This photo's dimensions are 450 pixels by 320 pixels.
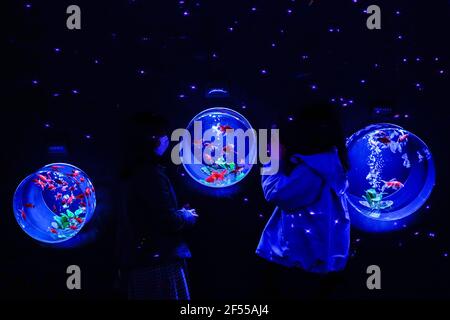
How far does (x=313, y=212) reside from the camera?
306 cm

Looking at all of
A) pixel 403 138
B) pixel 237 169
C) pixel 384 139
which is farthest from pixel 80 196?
pixel 403 138

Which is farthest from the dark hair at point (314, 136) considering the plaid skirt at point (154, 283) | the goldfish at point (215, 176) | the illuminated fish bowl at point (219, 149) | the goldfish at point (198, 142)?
the plaid skirt at point (154, 283)

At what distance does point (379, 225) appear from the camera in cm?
394

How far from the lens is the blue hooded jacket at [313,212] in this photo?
3.02 meters

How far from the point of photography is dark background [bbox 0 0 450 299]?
3.86m

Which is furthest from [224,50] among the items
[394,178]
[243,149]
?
[394,178]

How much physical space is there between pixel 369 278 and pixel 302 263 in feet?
4.09

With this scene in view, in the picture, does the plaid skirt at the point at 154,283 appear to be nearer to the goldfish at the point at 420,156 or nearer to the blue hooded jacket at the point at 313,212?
the blue hooded jacket at the point at 313,212

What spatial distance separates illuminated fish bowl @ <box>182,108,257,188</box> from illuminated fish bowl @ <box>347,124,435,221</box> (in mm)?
963

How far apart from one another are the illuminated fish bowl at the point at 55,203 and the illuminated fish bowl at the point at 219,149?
3.03 feet

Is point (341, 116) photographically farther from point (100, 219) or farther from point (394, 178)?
point (100, 219)

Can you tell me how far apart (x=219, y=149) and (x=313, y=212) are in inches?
40.5

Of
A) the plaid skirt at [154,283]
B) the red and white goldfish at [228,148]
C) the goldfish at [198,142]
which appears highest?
the goldfish at [198,142]
